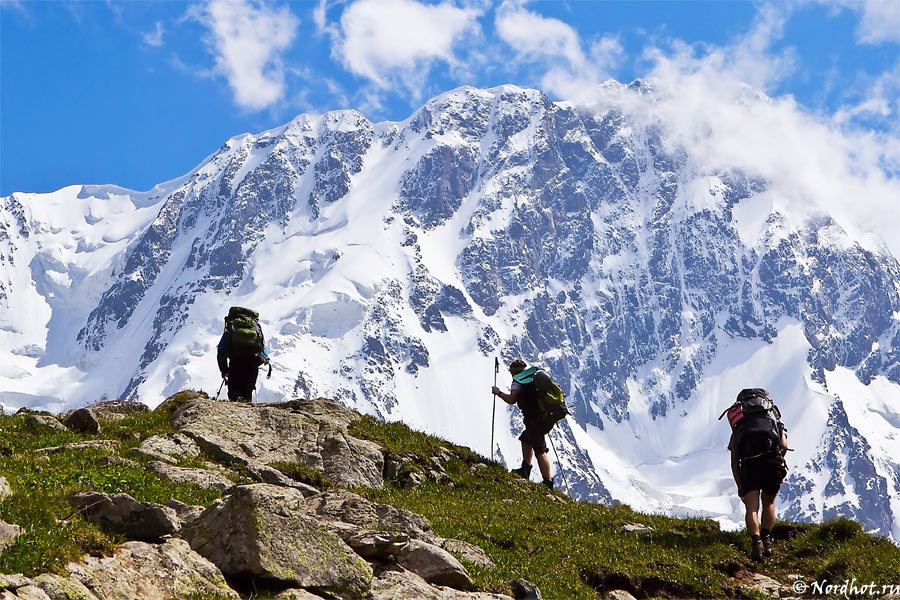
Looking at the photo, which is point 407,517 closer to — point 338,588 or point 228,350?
point 338,588

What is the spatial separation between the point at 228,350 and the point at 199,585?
15890 millimetres

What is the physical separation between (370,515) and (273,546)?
10.7ft

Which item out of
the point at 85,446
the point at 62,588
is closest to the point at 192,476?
the point at 85,446

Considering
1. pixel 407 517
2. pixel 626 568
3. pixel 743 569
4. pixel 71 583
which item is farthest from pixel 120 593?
pixel 743 569

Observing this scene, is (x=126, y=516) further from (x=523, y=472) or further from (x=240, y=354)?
(x=240, y=354)

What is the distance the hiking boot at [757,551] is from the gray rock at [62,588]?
11.2m

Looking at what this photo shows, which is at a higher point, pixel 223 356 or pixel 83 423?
pixel 223 356

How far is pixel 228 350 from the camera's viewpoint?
25.5 meters

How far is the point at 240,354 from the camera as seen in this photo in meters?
25.5

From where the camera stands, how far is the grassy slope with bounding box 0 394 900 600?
10.4 meters

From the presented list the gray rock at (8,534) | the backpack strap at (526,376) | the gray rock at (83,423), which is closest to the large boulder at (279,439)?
the gray rock at (83,423)

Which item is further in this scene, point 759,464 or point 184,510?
point 759,464

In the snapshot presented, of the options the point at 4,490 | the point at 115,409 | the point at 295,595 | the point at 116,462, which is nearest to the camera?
the point at 295,595

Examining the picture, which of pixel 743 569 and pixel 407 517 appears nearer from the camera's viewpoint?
pixel 407 517
